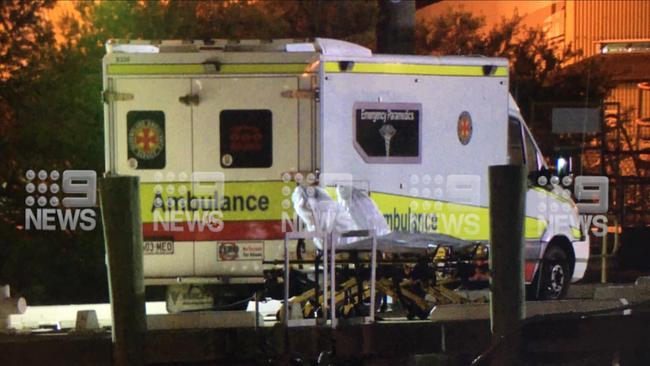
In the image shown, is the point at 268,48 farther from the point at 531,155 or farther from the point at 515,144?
the point at 531,155

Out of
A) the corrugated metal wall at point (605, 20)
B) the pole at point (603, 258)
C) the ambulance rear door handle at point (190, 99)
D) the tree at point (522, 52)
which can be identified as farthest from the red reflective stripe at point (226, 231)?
the corrugated metal wall at point (605, 20)

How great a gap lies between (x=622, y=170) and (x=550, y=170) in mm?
1555

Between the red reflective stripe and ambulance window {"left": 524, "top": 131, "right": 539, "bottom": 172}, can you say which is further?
ambulance window {"left": 524, "top": 131, "right": 539, "bottom": 172}

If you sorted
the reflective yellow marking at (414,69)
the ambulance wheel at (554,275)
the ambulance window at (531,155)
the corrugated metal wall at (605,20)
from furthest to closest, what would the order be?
the corrugated metal wall at (605,20), the ambulance window at (531,155), the ambulance wheel at (554,275), the reflective yellow marking at (414,69)

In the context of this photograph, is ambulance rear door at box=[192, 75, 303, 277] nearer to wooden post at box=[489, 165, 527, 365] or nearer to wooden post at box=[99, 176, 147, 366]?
wooden post at box=[99, 176, 147, 366]

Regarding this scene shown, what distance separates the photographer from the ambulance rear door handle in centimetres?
970

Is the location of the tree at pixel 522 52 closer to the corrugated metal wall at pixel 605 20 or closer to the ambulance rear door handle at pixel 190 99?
the corrugated metal wall at pixel 605 20

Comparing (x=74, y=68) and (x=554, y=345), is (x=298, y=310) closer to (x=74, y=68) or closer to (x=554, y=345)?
(x=554, y=345)

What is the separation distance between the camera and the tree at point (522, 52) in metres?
16.0

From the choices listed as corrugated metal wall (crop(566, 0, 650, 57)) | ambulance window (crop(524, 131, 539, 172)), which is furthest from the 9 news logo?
corrugated metal wall (crop(566, 0, 650, 57))

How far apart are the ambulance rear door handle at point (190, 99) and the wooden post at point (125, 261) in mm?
2321

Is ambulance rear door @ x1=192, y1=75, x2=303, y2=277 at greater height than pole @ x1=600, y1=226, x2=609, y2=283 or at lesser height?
greater

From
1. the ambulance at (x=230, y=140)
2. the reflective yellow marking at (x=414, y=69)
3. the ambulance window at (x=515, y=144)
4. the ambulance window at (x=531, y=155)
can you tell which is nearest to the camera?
the ambulance at (x=230, y=140)

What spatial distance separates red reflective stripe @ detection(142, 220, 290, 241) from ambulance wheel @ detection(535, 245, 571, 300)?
2.74 m
